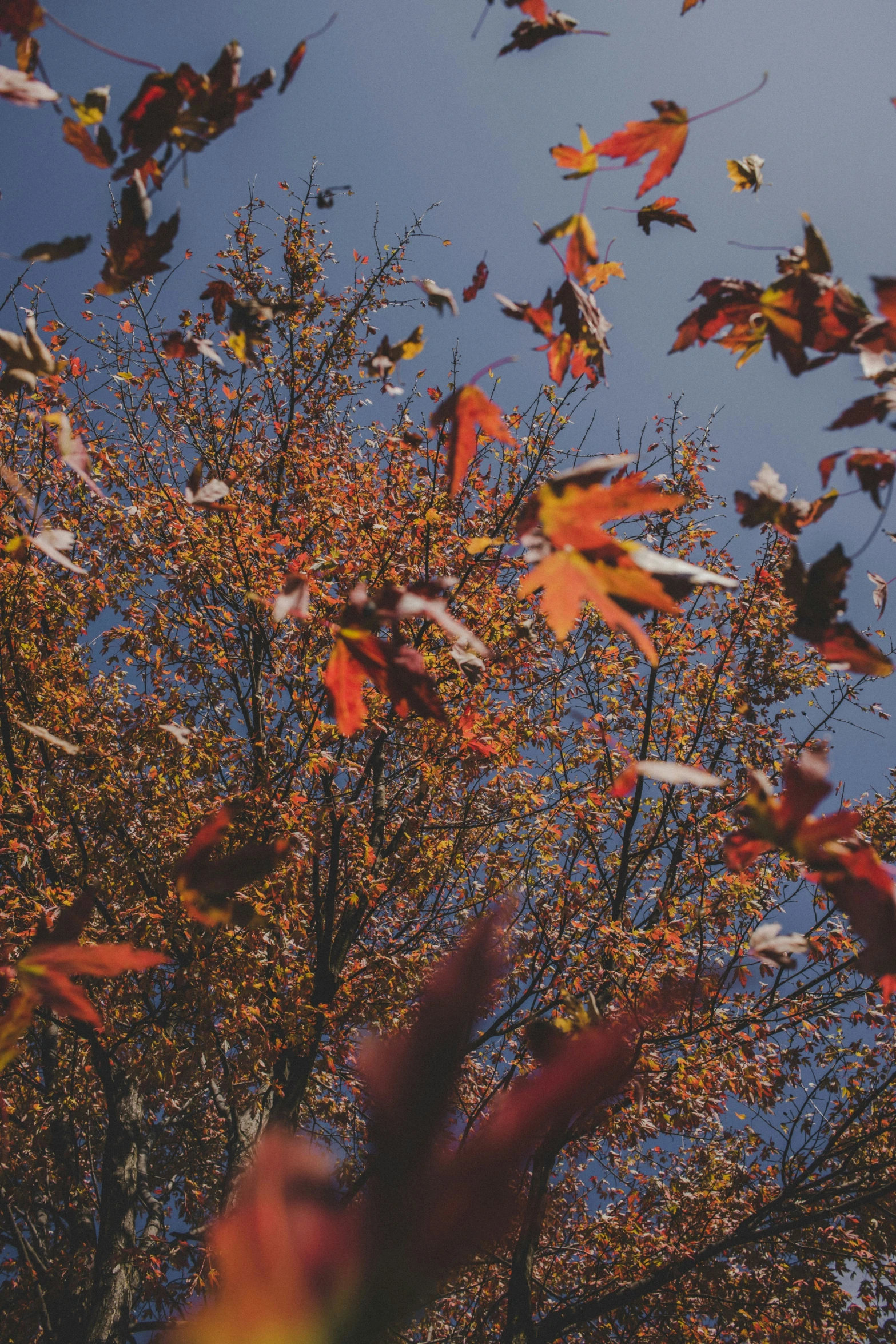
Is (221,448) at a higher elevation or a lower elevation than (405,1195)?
higher

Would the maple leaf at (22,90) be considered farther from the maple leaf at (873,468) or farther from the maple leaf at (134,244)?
the maple leaf at (873,468)

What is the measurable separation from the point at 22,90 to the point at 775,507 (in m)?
2.07

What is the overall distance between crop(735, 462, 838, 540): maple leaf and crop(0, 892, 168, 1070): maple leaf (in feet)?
5.37

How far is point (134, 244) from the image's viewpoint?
6.07 ft

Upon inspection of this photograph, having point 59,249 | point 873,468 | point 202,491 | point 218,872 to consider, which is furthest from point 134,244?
point 873,468

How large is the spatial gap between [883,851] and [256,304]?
6.17m

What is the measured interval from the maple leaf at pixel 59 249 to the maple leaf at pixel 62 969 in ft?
5.21

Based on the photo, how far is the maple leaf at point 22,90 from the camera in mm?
1633

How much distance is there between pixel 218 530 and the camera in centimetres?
623

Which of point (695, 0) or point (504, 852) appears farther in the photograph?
point (504, 852)

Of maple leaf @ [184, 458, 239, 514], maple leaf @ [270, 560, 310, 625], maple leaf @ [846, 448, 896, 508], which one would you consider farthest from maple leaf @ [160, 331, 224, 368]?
maple leaf @ [846, 448, 896, 508]

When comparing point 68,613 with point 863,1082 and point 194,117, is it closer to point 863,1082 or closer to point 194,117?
point 194,117

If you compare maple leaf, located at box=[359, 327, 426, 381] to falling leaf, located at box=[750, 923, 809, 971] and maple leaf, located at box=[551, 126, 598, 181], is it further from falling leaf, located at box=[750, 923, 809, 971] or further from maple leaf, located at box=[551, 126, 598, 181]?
falling leaf, located at box=[750, 923, 809, 971]

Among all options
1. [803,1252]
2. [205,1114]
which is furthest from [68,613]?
[803,1252]
